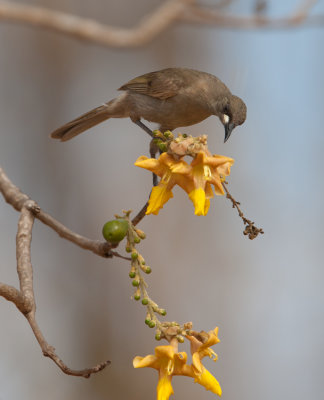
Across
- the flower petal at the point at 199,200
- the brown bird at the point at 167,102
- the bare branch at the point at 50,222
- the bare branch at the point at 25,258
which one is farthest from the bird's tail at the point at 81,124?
the flower petal at the point at 199,200

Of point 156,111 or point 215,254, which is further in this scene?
point 215,254

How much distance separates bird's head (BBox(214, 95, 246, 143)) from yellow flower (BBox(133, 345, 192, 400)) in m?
1.82

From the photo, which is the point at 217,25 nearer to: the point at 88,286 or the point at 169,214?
the point at 169,214

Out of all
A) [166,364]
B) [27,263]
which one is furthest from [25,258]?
[166,364]

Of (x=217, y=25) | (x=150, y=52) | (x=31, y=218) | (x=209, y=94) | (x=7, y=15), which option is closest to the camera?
(x=31, y=218)

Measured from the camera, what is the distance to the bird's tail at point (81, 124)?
13.5 feet

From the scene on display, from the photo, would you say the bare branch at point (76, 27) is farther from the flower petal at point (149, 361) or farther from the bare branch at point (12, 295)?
the flower petal at point (149, 361)

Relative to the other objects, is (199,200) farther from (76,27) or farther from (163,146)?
(76,27)

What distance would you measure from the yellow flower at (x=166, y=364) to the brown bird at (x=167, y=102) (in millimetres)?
2124

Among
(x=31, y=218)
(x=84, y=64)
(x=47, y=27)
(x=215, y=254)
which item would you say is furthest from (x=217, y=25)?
(x=84, y=64)

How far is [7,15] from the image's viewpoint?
14.8 feet

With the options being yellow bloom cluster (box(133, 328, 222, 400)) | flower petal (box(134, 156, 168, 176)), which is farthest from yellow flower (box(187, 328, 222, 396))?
flower petal (box(134, 156, 168, 176))

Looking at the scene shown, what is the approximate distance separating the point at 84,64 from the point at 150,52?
1.05 meters

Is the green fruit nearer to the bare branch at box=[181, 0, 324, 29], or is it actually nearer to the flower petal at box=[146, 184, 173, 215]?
the flower petal at box=[146, 184, 173, 215]
